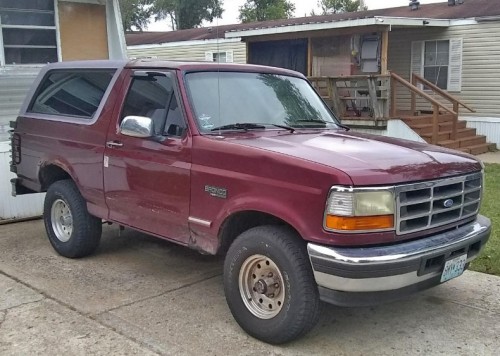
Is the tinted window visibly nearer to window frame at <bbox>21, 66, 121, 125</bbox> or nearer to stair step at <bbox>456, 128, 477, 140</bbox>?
window frame at <bbox>21, 66, 121, 125</bbox>

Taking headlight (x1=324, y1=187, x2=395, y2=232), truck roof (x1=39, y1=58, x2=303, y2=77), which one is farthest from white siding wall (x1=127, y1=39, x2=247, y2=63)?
headlight (x1=324, y1=187, x2=395, y2=232)

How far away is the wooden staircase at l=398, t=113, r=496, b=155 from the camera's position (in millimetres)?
13258

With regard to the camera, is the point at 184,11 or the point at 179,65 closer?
the point at 179,65

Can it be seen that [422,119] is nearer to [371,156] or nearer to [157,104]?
[157,104]

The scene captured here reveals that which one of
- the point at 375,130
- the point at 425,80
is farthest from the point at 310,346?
the point at 425,80

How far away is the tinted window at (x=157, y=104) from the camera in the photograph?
444cm

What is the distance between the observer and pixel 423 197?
3.61m

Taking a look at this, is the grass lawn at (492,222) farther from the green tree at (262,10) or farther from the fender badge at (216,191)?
the green tree at (262,10)

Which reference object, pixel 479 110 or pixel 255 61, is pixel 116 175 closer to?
pixel 479 110

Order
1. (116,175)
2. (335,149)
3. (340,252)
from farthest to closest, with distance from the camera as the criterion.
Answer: (116,175) → (335,149) → (340,252)

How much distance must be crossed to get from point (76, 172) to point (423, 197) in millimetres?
3297

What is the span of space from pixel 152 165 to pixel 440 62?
13.3 meters

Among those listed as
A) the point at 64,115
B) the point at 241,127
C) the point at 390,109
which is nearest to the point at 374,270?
the point at 241,127

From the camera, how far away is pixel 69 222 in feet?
18.7
